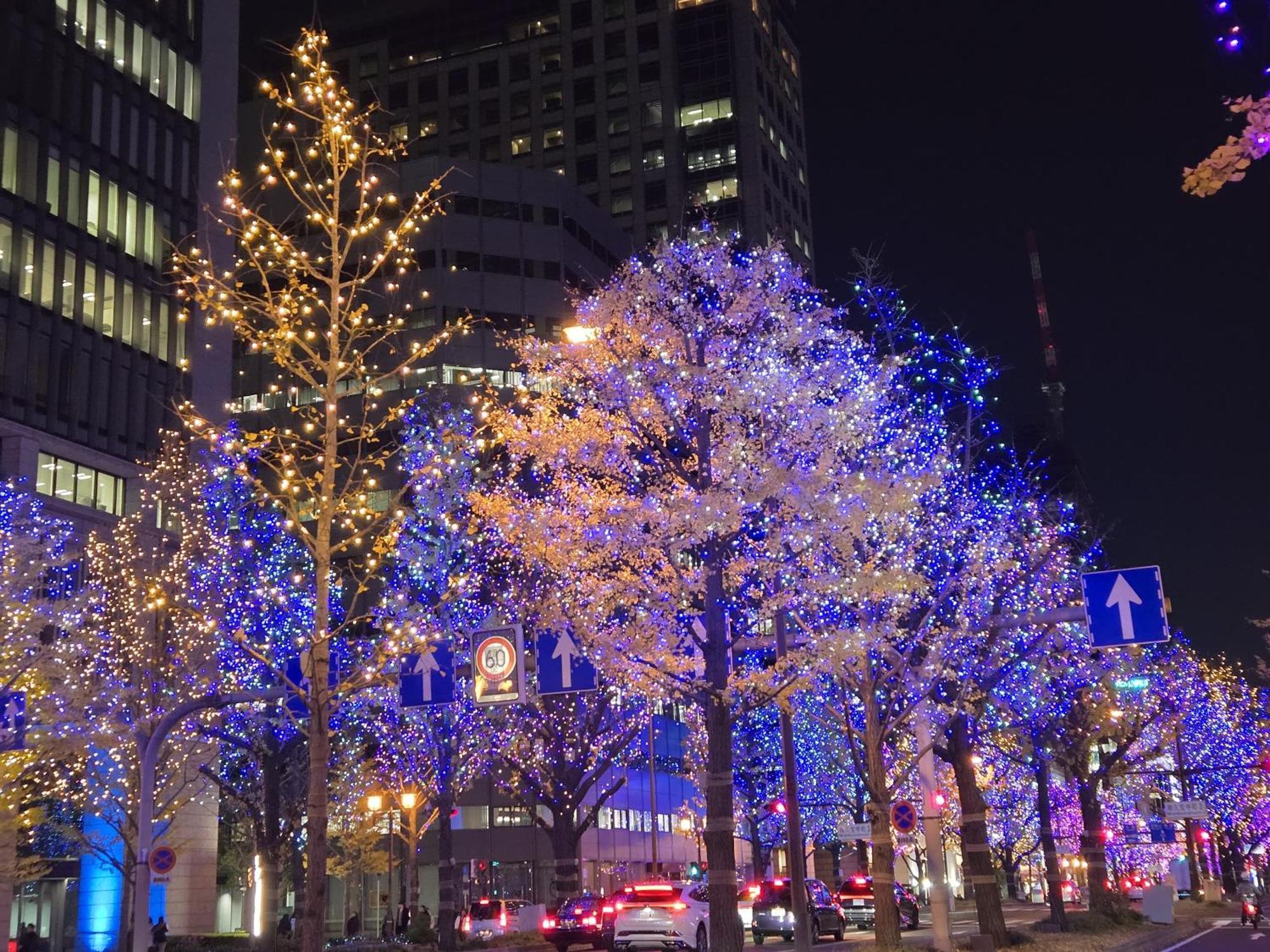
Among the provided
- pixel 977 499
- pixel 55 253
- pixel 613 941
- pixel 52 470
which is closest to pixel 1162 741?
pixel 977 499

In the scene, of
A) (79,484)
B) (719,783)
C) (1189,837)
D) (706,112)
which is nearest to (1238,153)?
(719,783)

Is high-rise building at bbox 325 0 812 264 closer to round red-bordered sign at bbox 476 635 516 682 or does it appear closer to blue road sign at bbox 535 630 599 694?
blue road sign at bbox 535 630 599 694

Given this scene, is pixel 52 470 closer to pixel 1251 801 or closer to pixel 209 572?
pixel 209 572

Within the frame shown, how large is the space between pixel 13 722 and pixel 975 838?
62.1 ft

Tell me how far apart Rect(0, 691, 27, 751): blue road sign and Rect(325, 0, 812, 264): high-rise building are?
295ft

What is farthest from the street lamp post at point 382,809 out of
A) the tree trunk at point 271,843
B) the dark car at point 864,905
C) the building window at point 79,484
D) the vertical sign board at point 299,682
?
the vertical sign board at point 299,682

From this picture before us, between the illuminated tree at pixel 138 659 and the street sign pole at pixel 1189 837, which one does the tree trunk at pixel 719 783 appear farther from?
the street sign pole at pixel 1189 837

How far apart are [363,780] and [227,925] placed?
59.0 feet

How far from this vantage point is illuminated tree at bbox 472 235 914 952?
20203mm

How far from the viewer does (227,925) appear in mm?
62031

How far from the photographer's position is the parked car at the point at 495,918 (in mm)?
41000

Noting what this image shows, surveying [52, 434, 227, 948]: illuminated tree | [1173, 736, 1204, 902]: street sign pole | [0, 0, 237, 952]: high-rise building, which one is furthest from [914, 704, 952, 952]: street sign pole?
[1173, 736, 1204, 902]: street sign pole

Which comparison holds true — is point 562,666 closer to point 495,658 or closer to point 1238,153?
point 495,658

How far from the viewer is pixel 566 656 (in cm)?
2047
